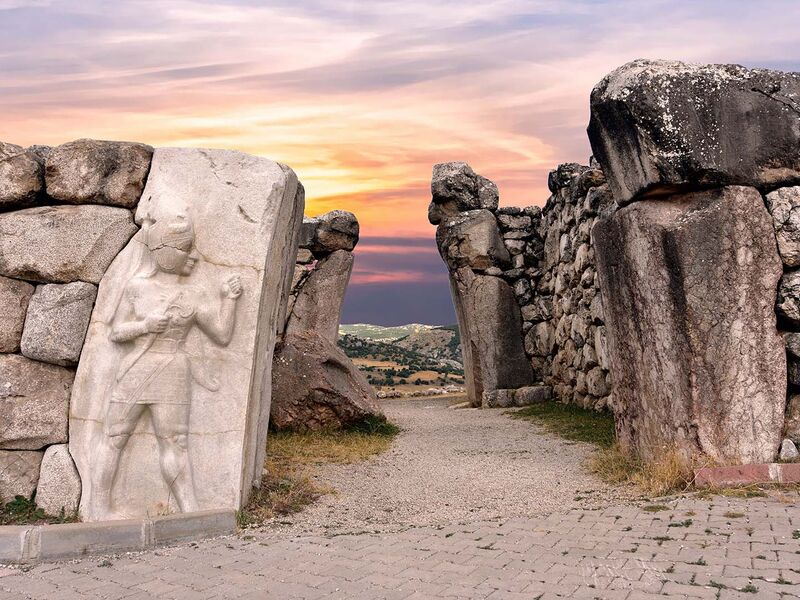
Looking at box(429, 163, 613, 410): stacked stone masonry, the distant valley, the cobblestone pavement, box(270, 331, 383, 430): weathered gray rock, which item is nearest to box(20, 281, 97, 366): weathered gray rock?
the cobblestone pavement

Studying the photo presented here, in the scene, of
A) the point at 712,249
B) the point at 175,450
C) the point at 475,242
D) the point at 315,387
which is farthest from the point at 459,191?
the point at 175,450

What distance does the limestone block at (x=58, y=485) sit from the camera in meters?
5.05

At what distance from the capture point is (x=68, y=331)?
16.8 ft

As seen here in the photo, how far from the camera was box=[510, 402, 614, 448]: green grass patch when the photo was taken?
8446 millimetres

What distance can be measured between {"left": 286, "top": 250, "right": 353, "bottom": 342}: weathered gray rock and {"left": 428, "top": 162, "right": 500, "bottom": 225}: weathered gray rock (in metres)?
2.46

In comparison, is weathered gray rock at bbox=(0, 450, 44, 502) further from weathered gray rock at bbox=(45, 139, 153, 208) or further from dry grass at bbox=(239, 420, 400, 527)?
weathered gray rock at bbox=(45, 139, 153, 208)

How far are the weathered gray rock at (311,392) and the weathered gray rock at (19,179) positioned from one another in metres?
3.86

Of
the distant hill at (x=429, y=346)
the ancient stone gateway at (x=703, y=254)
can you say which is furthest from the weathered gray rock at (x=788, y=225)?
the distant hill at (x=429, y=346)

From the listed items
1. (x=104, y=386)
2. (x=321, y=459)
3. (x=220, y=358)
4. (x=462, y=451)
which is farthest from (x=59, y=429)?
(x=462, y=451)

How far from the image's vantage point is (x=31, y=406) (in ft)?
16.8

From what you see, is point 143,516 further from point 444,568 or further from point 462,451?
point 462,451

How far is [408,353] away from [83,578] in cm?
2146

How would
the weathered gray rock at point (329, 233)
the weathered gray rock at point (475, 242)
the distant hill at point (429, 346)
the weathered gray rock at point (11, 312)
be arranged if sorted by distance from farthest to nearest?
the distant hill at point (429, 346) < the weathered gray rock at point (329, 233) < the weathered gray rock at point (475, 242) < the weathered gray rock at point (11, 312)

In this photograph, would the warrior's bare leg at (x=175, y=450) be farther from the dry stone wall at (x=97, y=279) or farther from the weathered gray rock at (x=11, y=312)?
the weathered gray rock at (x=11, y=312)
